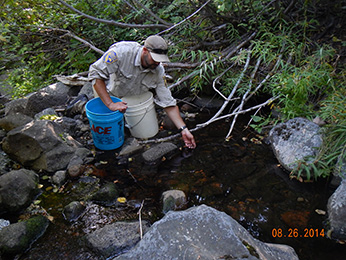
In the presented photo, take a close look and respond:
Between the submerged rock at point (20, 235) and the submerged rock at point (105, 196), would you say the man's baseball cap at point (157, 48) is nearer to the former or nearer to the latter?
the submerged rock at point (105, 196)

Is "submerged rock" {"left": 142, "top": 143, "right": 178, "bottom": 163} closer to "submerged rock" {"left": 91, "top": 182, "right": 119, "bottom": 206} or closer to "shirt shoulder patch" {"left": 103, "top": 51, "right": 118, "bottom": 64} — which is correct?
"submerged rock" {"left": 91, "top": 182, "right": 119, "bottom": 206}

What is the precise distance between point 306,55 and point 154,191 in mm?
3113

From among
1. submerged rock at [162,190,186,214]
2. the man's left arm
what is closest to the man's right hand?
the man's left arm

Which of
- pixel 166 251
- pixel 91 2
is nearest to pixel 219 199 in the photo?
pixel 166 251

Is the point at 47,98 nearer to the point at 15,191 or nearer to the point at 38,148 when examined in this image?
the point at 38,148

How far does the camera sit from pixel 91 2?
21.2 ft

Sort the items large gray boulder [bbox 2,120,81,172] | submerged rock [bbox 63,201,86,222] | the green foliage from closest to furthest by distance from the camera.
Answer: submerged rock [bbox 63,201,86,222] < large gray boulder [bbox 2,120,81,172] < the green foliage

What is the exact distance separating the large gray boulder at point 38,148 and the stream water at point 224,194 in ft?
1.49

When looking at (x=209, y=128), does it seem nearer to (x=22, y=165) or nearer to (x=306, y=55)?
(x=306, y=55)

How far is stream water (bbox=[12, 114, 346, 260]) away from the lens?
277cm

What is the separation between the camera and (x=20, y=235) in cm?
270

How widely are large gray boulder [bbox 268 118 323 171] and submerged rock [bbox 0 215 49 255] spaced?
9.34 ft

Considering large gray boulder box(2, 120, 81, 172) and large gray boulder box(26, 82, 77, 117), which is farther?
large gray boulder box(26, 82, 77, 117)
